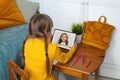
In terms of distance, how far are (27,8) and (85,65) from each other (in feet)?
2.98

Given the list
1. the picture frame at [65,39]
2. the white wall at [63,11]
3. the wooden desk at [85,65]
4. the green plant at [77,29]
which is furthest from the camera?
the white wall at [63,11]

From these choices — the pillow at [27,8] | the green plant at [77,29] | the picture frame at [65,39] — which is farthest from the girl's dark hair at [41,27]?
the pillow at [27,8]

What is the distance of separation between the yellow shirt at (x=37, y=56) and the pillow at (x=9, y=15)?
607mm

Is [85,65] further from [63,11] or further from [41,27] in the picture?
[63,11]

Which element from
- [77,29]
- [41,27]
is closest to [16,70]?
[41,27]

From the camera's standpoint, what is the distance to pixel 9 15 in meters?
2.11

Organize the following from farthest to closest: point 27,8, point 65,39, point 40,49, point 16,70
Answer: point 27,8, point 65,39, point 40,49, point 16,70

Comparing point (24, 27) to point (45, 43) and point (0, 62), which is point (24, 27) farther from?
point (45, 43)

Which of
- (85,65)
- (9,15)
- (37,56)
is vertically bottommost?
(85,65)

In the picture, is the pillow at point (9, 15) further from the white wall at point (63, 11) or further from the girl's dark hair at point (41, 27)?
the girl's dark hair at point (41, 27)

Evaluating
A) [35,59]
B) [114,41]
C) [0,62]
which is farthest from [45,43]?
[114,41]

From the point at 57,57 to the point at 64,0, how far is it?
80cm

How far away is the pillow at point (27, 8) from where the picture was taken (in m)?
2.20

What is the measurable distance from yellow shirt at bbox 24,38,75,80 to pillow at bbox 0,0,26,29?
607 mm
